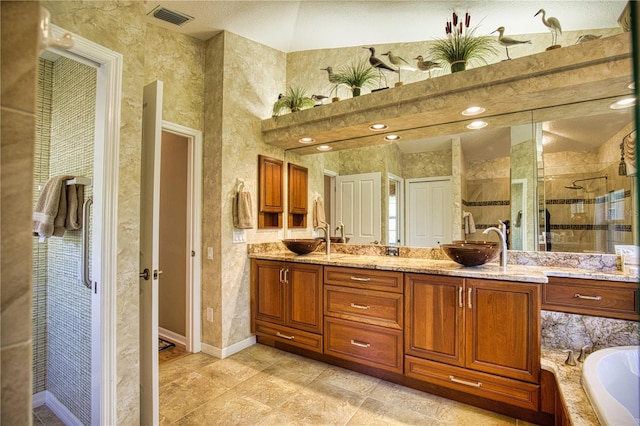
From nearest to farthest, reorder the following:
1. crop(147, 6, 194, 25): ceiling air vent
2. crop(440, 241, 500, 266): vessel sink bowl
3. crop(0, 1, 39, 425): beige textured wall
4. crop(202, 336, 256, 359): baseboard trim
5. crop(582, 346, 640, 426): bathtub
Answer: crop(0, 1, 39, 425): beige textured wall, crop(582, 346, 640, 426): bathtub, crop(440, 241, 500, 266): vessel sink bowl, crop(147, 6, 194, 25): ceiling air vent, crop(202, 336, 256, 359): baseboard trim

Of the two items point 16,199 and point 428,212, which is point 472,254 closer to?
point 428,212

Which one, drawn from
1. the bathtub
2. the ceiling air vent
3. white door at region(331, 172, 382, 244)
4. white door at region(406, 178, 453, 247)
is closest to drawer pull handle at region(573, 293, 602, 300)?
the bathtub

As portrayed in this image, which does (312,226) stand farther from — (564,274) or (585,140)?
(585,140)

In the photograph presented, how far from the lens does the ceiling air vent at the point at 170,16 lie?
8.37ft

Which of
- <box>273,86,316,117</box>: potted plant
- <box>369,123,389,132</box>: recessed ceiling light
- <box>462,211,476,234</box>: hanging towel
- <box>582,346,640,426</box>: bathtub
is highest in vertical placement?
<box>273,86,316,117</box>: potted plant

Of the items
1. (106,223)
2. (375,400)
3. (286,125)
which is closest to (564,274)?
(375,400)

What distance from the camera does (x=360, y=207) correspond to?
131 inches

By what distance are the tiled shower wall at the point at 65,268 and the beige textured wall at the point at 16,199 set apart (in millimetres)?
1642

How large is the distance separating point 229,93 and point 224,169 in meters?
0.78

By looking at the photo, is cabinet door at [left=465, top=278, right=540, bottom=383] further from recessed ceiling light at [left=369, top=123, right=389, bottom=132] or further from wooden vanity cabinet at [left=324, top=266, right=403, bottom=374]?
recessed ceiling light at [left=369, top=123, right=389, bottom=132]

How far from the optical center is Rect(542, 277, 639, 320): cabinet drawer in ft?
6.23

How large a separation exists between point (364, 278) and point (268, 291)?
1125mm

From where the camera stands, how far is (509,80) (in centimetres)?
211

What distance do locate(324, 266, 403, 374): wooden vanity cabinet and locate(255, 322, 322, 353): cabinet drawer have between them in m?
0.11
